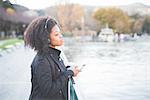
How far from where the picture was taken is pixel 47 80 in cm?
207

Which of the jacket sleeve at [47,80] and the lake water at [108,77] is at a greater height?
the jacket sleeve at [47,80]

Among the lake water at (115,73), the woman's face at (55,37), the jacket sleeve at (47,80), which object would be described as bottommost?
the lake water at (115,73)

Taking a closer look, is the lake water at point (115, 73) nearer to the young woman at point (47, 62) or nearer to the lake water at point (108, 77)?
the lake water at point (108, 77)

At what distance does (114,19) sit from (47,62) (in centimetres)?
545

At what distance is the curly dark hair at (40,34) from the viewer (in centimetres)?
213

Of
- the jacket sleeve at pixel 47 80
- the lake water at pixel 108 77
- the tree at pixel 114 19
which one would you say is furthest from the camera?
the tree at pixel 114 19

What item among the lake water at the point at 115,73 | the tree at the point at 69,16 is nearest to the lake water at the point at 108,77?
the lake water at the point at 115,73

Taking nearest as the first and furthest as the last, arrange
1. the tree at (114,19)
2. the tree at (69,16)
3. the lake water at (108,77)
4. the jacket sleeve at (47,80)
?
1. the jacket sleeve at (47,80)
2. the lake water at (108,77)
3. the tree at (114,19)
4. the tree at (69,16)

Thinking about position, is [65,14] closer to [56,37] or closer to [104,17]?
[104,17]

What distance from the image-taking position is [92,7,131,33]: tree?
→ 7480 millimetres

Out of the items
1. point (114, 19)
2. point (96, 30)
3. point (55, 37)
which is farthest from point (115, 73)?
point (55, 37)

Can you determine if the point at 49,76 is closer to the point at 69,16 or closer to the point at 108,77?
the point at 69,16

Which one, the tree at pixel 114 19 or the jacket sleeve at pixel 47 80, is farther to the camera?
the tree at pixel 114 19

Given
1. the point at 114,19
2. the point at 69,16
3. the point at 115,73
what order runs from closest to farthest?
the point at 114,19 < the point at 69,16 < the point at 115,73
